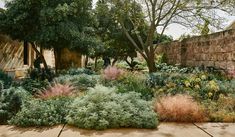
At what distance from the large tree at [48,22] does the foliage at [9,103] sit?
6867mm

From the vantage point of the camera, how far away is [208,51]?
15.7 metres

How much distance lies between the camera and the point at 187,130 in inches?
239

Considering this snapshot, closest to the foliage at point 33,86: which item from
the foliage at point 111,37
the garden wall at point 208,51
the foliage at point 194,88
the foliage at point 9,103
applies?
the foliage at point 9,103

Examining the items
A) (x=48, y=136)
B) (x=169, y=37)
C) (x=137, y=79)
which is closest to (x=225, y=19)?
(x=137, y=79)

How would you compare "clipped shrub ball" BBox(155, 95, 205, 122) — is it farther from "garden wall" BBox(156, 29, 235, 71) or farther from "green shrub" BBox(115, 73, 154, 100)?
"garden wall" BBox(156, 29, 235, 71)

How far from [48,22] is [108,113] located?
28.9 feet

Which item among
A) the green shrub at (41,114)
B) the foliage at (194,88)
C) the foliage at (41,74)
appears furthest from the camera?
the foliage at (41,74)

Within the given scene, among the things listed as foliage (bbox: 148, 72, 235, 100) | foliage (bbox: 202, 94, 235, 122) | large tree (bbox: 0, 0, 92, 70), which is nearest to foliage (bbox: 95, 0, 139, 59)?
large tree (bbox: 0, 0, 92, 70)

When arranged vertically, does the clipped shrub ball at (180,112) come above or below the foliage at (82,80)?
below

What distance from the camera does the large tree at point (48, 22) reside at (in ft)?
46.6

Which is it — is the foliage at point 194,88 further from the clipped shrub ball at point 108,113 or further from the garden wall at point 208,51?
the garden wall at point 208,51

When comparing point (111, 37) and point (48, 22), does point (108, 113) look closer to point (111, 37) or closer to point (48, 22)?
point (48, 22)

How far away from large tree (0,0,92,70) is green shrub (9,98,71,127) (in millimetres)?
7496

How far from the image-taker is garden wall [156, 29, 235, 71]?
525 inches
